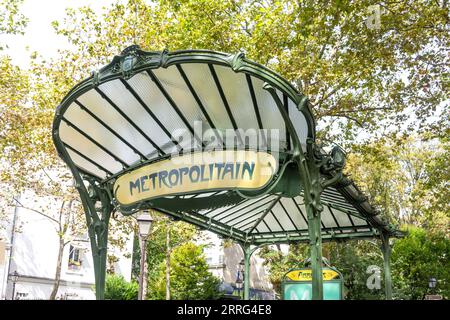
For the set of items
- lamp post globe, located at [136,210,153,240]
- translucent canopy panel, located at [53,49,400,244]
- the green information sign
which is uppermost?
translucent canopy panel, located at [53,49,400,244]

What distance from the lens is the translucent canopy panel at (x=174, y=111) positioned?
4.71 metres

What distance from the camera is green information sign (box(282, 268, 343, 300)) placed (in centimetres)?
830

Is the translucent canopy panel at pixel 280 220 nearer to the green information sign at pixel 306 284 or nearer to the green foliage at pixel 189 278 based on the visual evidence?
the green information sign at pixel 306 284

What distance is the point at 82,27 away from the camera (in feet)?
53.6

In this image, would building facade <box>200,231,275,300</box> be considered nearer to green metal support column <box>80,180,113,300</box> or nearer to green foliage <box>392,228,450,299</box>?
green foliage <box>392,228,450,299</box>

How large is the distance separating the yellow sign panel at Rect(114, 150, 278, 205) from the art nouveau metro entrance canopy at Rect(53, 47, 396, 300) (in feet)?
0.04

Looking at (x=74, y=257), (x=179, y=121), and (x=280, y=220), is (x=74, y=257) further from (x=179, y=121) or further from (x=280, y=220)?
(x=179, y=121)

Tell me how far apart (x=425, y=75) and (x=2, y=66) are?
538 inches

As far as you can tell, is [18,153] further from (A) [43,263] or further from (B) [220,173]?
(B) [220,173]

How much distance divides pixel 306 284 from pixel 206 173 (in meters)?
4.31

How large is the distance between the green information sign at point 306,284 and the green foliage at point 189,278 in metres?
19.1

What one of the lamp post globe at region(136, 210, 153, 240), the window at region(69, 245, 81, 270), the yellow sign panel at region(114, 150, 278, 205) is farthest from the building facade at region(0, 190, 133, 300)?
the yellow sign panel at region(114, 150, 278, 205)

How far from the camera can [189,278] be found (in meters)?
27.8

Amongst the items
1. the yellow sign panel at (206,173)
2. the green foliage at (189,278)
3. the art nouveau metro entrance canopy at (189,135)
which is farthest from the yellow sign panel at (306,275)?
the green foliage at (189,278)
